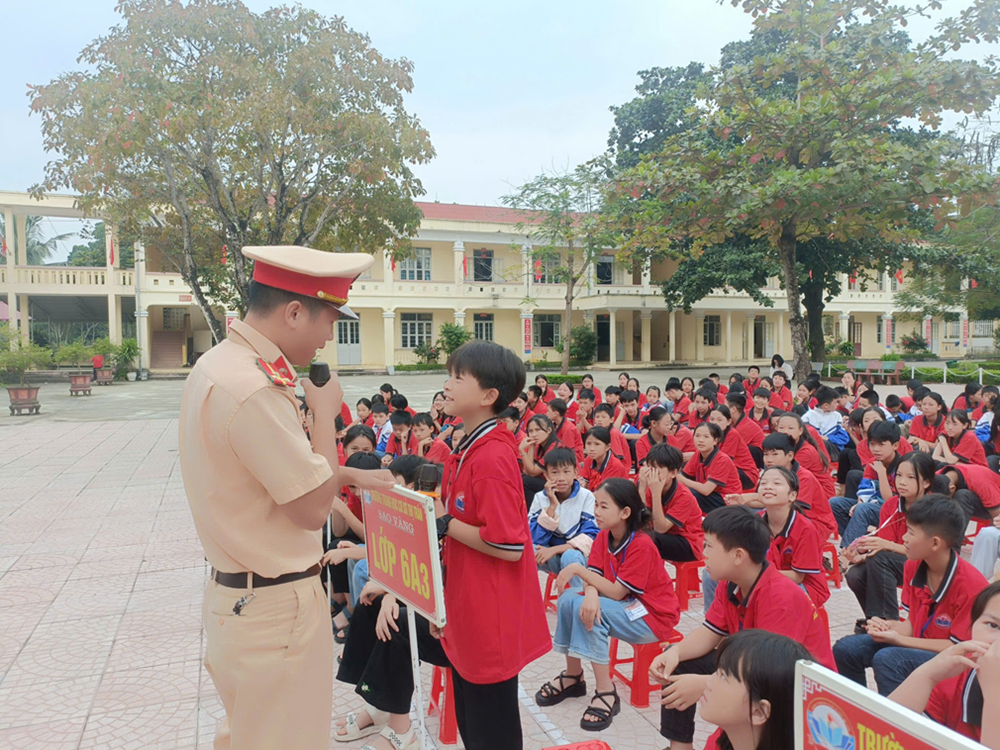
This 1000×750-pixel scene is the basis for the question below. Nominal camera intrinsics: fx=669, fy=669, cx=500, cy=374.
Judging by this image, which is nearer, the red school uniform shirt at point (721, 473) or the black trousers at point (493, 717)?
the black trousers at point (493, 717)

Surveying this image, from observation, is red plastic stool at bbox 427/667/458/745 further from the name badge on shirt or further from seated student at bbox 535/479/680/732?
the name badge on shirt


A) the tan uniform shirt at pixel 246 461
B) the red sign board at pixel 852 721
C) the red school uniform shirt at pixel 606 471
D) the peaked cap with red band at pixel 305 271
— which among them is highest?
the peaked cap with red band at pixel 305 271

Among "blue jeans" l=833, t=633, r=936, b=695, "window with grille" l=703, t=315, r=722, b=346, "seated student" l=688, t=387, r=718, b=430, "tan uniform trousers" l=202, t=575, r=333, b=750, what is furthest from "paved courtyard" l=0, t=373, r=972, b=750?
"window with grille" l=703, t=315, r=722, b=346

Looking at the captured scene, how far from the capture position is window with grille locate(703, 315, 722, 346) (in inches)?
1401

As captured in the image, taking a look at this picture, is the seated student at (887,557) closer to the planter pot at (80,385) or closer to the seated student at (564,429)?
the seated student at (564,429)

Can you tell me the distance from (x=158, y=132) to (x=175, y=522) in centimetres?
553

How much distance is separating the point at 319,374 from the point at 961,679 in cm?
217

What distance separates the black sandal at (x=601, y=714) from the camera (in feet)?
9.70

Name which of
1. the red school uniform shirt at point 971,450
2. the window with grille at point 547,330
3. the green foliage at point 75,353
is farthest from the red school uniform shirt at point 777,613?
the window with grille at point 547,330

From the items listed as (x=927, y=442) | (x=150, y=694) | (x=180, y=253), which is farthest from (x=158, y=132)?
(x=927, y=442)

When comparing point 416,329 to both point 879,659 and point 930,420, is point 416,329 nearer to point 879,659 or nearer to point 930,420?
point 930,420

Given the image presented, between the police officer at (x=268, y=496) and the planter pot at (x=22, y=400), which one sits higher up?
the police officer at (x=268, y=496)

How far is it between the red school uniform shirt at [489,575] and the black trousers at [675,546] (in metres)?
2.18

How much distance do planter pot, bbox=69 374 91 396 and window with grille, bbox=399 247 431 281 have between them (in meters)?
14.7
